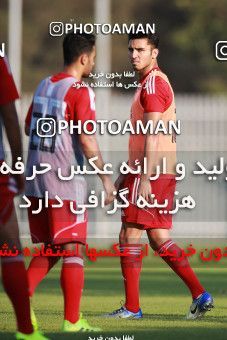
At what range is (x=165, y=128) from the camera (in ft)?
38.0

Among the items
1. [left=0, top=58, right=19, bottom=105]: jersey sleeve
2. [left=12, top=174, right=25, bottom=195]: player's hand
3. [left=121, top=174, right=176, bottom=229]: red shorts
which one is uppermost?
[left=0, top=58, right=19, bottom=105]: jersey sleeve

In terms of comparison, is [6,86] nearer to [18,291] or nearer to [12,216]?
[12,216]

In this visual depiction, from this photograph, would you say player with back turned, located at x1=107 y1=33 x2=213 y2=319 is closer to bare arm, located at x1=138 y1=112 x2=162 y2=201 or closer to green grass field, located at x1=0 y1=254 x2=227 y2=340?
bare arm, located at x1=138 y1=112 x2=162 y2=201

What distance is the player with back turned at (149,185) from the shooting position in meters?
11.5

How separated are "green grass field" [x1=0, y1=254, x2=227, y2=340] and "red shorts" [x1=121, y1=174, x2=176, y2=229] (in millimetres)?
650

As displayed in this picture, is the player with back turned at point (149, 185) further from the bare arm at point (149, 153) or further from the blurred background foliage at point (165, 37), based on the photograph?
the blurred background foliage at point (165, 37)

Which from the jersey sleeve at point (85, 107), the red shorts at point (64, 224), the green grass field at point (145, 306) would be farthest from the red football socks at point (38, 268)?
the jersey sleeve at point (85, 107)

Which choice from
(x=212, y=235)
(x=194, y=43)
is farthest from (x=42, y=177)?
(x=194, y=43)

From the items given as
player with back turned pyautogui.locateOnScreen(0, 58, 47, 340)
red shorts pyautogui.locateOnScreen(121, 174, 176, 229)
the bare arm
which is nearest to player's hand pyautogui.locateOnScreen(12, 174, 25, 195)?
player with back turned pyautogui.locateOnScreen(0, 58, 47, 340)

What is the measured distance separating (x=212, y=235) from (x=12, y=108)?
18464 millimetres

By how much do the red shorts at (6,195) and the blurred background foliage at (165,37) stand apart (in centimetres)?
3200

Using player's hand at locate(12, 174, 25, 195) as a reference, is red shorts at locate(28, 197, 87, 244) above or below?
below

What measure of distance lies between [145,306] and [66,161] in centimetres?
263

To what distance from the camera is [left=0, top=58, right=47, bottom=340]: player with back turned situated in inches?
344
